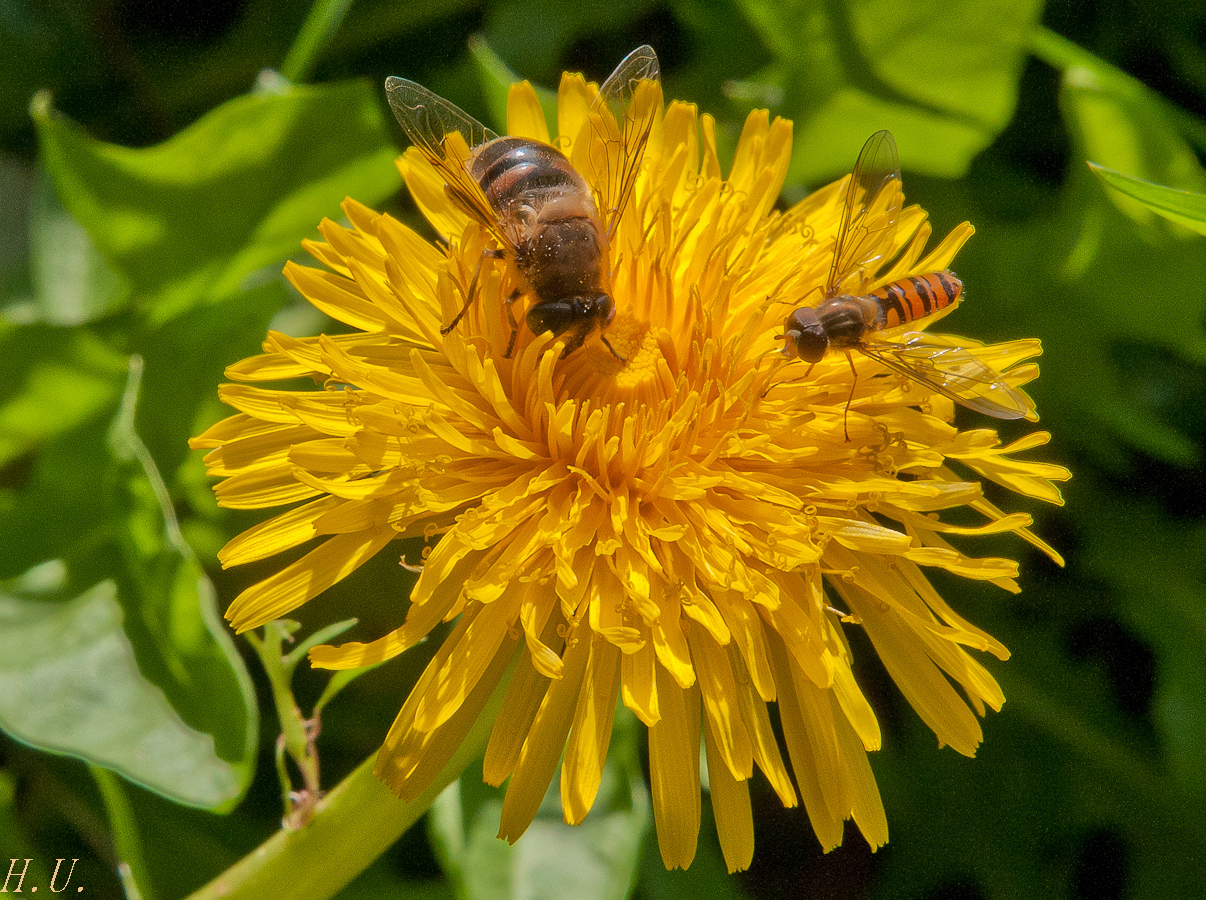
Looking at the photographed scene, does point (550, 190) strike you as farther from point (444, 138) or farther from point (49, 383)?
point (49, 383)

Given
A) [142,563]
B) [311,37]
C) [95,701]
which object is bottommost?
[95,701]

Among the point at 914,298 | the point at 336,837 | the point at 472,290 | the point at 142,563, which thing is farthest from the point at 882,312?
the point at 142,563

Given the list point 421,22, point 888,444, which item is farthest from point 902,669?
point 421,22

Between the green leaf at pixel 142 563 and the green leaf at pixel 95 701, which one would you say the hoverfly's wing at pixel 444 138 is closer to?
the green leaf at pixel 142 563

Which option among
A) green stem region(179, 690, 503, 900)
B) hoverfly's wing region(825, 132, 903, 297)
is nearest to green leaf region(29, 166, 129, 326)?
green stem region(179, 690, 503, 900)

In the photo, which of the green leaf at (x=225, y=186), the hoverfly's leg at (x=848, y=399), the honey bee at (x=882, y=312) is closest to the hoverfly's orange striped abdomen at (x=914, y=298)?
the honey bee at (x=882, y=312)
